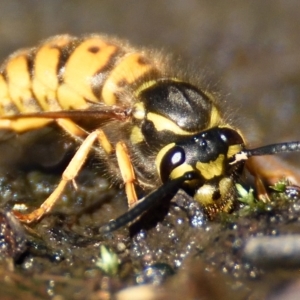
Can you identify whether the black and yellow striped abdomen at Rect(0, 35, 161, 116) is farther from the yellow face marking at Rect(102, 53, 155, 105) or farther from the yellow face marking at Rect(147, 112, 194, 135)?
the yellow face marking at Rect(147, 112, 194, 135)

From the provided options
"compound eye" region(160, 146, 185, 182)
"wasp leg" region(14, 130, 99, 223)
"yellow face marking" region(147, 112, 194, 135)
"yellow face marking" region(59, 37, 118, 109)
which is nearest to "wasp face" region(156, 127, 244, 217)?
"compound eye" region(160, 146, 185, 182)

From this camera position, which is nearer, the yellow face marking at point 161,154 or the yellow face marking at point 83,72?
the yellow face marking at point 161,154

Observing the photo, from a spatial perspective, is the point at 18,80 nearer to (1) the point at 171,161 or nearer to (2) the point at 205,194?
(1) the point at 171,161

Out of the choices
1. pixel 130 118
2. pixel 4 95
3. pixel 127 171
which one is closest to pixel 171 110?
pixel 130 118

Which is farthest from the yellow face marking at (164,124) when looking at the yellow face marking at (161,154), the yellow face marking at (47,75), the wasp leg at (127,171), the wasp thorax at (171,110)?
the yellow face marking at (47,75)

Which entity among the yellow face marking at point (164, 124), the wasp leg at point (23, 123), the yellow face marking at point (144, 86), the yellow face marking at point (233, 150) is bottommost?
the wasp leg at point (23, 123)

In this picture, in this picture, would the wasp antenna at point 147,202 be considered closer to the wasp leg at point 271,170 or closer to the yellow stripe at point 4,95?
the wasp leg at point 271,170
